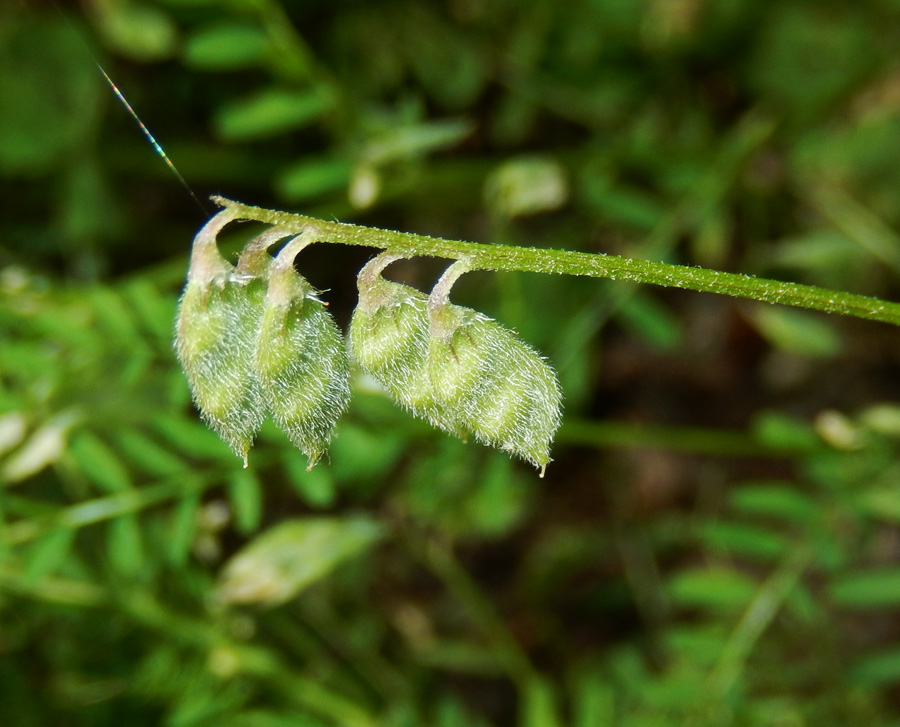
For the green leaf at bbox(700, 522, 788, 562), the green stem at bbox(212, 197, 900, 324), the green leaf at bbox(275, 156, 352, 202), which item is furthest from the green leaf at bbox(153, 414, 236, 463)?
the green leaf at bbox(700, 522, 788, 562)

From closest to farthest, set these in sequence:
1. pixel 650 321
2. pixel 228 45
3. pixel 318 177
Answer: pixel 228 45 → pixel 318 177 → pixel 650 321

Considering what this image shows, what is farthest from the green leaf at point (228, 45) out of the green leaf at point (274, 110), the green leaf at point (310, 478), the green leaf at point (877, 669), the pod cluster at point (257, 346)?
the green leaf at point (877, 669)

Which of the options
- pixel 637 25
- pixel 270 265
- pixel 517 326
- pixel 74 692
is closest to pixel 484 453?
pixel 517 326

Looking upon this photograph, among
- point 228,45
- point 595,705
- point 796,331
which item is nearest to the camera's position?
point 228,45

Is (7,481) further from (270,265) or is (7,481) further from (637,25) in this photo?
(637,25)

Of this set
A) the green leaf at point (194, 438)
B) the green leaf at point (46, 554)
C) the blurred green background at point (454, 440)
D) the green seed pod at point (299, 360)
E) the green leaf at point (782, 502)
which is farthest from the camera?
the green leaf at point (782, 502)

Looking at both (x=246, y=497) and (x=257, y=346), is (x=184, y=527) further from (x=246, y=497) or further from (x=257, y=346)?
(x=257, y=346)

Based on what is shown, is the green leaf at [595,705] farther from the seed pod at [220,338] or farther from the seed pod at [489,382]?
the seed pod at [220,338]

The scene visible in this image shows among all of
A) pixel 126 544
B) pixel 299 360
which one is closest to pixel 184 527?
pixel 126 544
